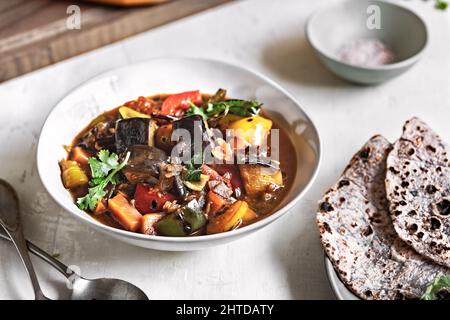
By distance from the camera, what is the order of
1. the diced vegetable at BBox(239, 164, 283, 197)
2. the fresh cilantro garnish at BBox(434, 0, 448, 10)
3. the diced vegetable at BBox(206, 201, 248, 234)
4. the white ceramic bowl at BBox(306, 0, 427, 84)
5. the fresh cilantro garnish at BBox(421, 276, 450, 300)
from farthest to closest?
the fresh cilantro garnish at BBox(434, 0, 448, 10), the white ceramic bowl at BBox(306, 0, 427, 84), the diced vegetable at BBox(239, 164, 283, 197), the diced vegetable at BBox(206, 201, 248, 234), the fresh cilantro garnish at BBox(421, 276, 450, 300)

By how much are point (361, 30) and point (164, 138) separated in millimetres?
2306

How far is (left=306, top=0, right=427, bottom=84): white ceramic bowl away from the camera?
4605 millimetres

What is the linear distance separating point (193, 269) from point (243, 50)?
219cm

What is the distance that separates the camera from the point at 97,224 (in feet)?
9.83

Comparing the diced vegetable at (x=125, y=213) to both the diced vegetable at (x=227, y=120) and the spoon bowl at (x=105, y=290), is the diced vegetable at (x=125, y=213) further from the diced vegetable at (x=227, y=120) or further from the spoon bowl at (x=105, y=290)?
the diced vegetable at (x=227, y=120)

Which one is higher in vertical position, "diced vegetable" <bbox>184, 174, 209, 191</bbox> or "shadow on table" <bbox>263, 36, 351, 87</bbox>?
"diced vegetable" <bbox>184, 174, 209, 191</bbox>

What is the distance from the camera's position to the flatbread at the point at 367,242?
10.1ft

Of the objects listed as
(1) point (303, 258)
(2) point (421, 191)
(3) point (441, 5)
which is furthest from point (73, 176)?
(3) point (441, 5)

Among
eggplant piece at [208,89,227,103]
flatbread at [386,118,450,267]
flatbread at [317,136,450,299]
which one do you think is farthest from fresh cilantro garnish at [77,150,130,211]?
flatbread at [386,118,450,267]

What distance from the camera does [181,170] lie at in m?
3.35

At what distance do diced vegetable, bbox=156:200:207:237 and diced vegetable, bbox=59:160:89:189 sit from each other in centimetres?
54

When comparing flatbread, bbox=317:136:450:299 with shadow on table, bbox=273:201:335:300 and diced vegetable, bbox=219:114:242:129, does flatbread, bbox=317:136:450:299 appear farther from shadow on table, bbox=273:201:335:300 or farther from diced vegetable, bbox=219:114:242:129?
diced vegetable, bbox=219:114:242:129

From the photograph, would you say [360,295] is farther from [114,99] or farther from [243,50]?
[243,50]

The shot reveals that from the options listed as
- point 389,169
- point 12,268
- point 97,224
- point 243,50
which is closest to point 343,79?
point 243,50
